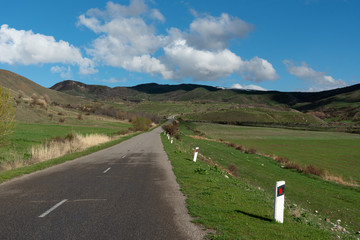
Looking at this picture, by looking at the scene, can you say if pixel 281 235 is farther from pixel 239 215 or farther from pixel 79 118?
pixel 79 118

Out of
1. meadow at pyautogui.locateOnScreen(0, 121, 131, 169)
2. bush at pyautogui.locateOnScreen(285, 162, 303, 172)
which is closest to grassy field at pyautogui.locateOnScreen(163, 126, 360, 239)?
bush at pyautogui.locateOnScreen(285, 162, 303, 172)

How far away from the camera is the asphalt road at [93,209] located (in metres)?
5.91

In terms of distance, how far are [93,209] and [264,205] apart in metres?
5.38

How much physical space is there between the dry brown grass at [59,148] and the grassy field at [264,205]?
1098 cm

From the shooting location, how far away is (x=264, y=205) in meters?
9.51

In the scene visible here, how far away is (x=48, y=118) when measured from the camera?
81.4 metres

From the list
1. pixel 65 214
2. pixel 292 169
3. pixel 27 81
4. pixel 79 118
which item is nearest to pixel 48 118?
pixel 79 118

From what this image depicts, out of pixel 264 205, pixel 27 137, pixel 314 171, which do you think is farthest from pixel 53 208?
pixel 27 137

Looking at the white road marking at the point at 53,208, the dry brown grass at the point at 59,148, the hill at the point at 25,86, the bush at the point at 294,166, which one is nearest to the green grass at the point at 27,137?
the dry brown grass at the point at 59,148

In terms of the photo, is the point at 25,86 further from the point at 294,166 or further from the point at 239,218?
the point at 239,218

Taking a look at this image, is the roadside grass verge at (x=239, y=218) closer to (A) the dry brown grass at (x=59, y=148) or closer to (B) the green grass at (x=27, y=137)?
(A) the dry brown grass at (x=59, y=148)

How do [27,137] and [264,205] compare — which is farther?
[27,137]

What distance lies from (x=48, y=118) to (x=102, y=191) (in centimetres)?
7903

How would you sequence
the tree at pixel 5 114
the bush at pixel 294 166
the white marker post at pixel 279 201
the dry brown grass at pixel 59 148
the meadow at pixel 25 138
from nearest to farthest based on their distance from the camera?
the white marker post at pixel 279 201, the tree at pixel 5 114, the dry brown grass at pixel 59 148, the meadow at pixel 25 138, the bush at pixel 294 166
